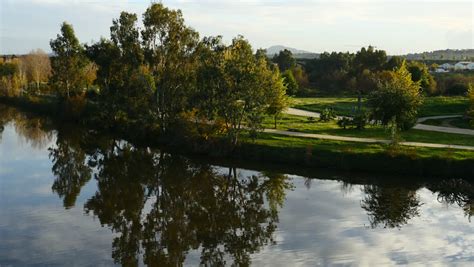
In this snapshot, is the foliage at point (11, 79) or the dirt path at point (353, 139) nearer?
the dirt path at point (353, 139)

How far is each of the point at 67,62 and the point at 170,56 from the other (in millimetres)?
26457

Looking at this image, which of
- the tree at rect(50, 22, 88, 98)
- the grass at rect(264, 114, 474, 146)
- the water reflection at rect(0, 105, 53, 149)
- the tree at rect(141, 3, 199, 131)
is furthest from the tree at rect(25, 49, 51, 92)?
the grass at rect(264, 114, 474, 146)

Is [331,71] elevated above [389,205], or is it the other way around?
[331,71]

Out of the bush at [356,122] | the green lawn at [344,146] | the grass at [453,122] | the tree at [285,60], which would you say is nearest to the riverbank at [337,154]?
the green lawn at [344,146]

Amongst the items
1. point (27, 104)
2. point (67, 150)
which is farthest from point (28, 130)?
point (27, 104)

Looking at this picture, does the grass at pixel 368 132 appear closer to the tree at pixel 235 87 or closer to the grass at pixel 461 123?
the grass at pixel 461 123

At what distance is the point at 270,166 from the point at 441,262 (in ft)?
56.0

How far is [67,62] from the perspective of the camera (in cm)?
6419

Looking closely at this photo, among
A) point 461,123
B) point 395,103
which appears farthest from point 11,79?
point 461,123

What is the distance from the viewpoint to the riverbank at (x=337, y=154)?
3209 cm

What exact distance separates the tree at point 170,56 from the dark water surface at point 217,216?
6587 mm

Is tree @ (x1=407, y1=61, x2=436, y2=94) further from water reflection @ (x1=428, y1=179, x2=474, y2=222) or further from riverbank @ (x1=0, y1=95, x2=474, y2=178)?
water reflection @ (x1=428, y1=179, x2=474, y2=222)

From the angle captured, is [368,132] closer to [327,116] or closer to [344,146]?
[327,116]

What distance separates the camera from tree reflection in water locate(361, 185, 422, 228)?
2483 cm
